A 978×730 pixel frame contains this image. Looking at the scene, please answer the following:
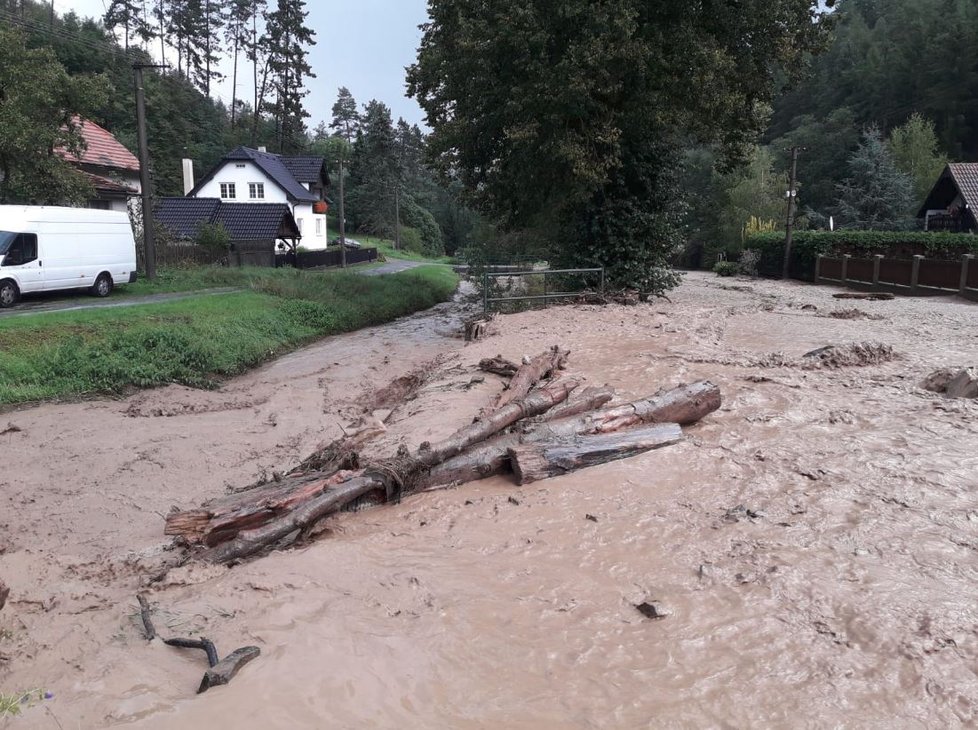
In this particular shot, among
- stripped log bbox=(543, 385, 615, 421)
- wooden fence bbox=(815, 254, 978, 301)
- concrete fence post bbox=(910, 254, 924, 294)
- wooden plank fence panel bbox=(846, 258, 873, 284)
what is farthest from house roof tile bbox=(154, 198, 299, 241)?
stripped log bbox=(543, 385, 615, 421)

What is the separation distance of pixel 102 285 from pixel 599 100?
14.5 meters

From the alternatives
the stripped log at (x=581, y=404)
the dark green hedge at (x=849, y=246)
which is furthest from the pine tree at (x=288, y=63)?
the stripped log at (x=581, y=404)

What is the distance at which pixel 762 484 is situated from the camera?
654 cm

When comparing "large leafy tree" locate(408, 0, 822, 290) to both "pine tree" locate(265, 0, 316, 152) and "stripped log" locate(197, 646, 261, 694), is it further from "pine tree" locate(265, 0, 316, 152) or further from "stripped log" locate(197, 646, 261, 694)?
"pine tree" locate(265, 0, 316, 152)

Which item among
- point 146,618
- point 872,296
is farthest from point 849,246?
point 146,618

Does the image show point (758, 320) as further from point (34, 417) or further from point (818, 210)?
point (818, 210)

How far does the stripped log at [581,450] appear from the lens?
689 centimetres

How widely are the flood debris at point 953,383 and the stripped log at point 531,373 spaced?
16.5 feet

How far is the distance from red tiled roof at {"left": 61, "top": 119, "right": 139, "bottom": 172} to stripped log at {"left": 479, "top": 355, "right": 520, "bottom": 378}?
97.1ft

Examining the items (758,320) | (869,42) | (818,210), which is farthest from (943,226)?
(869,42)

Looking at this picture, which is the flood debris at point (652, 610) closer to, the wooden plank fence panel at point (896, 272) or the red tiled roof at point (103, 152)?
the wooden plank fence panel at point (896, 272)

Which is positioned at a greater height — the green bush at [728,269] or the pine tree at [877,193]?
the pine tree at [877,193]

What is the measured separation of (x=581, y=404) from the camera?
821 cm

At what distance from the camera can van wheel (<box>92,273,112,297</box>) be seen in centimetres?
2041
